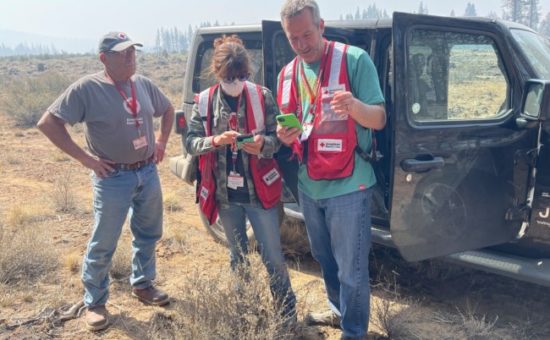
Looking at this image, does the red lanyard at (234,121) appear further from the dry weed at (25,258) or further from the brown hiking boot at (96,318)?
the dry weed at (25,258)

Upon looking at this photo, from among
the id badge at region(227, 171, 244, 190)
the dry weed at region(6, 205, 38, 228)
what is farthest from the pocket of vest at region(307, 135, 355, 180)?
the dry weed at region(6, 205, 38, 228)

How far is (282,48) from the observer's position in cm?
367

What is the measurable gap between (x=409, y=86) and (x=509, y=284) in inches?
74.1

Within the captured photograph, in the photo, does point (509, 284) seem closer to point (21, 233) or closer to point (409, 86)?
point (409, 86)

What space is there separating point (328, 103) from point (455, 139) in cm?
96

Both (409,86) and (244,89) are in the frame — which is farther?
(409,86)

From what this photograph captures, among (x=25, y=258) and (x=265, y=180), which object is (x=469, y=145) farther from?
(x=25, y=258)

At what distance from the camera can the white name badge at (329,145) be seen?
2.50m

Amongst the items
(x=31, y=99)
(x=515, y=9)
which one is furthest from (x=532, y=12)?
(x=31, y=99)

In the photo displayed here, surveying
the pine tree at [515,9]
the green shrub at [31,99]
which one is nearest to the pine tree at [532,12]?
the pine tree at [515,9]

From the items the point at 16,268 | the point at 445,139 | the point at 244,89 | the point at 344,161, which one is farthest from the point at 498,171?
the point at 16,268

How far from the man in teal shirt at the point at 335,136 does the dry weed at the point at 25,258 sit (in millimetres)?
2503

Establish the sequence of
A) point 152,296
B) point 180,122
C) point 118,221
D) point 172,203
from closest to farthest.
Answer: point 118,221 → point 152,296 → point 180,122 → point 172,203

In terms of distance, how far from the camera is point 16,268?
13.3 ft
